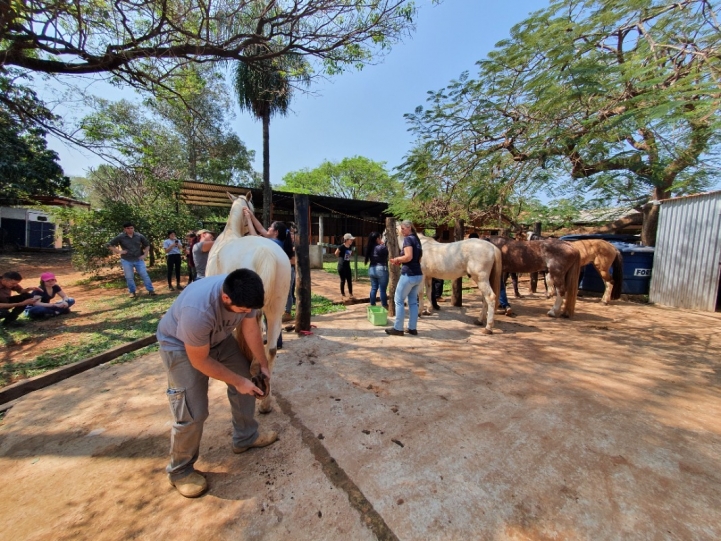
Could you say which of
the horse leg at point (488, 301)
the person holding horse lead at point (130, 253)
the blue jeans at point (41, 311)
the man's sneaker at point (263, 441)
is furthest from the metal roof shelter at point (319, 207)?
the man's sneaker at point (263, 441)

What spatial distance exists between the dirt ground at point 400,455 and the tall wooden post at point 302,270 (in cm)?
97

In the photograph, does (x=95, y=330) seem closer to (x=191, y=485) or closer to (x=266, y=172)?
(x=191, y=485)

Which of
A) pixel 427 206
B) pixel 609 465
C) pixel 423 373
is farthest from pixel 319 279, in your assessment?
pixel 609 465

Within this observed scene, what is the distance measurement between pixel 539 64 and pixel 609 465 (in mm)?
5050

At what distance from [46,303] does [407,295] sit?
625cm

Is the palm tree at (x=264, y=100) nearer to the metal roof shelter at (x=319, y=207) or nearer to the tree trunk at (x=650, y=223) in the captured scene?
the metal roof shelter at (x=319, y=207)

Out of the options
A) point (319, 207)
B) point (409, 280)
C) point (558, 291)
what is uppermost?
point (319, 207)

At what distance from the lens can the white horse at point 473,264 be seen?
4926 mm

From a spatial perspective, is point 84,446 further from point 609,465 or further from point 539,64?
point 539,64

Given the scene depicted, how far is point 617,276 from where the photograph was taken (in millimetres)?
7074

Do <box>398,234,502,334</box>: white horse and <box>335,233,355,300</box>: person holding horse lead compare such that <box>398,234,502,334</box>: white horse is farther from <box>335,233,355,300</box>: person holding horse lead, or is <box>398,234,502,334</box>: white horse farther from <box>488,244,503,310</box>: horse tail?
<box>335,233,355,300</box>: person holding horse lead

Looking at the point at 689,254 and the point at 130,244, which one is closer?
the point at 689,254

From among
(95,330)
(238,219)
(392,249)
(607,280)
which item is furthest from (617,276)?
(95,330)

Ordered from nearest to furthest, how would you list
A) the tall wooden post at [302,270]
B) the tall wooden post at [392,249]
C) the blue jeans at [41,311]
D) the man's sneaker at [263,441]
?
the man's sneaker at [263,441] → the tall wooden post at [302,270] → the blue jeans at [41,311] → the tall wooden post at [392,249]
